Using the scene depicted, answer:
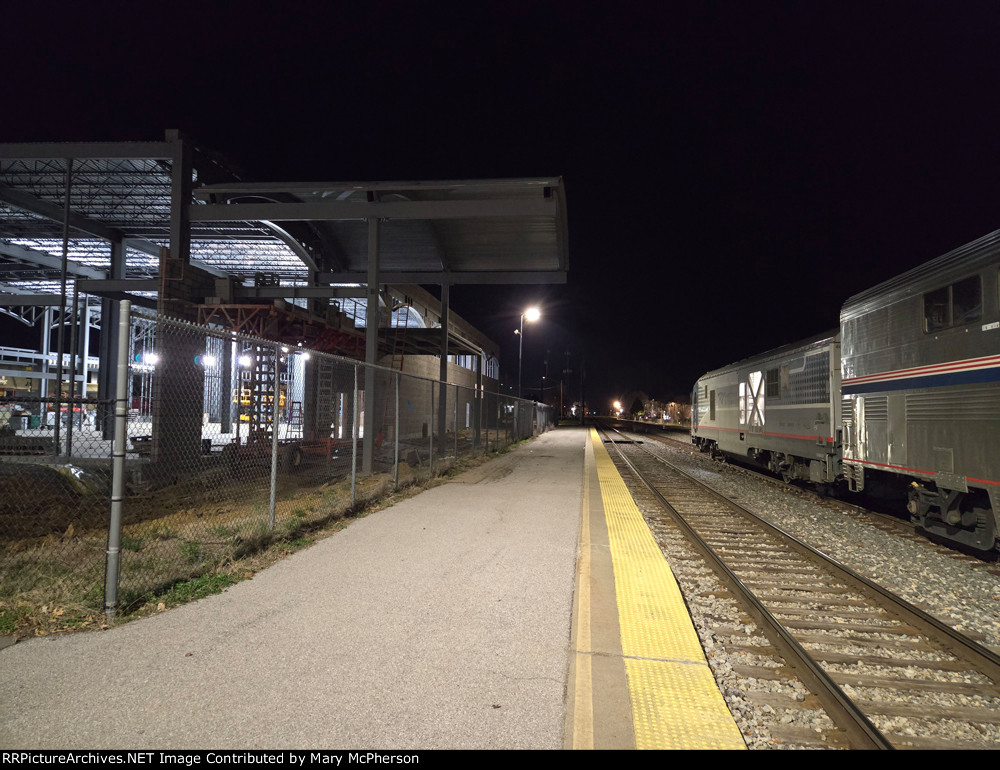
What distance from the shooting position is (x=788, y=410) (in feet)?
39.4

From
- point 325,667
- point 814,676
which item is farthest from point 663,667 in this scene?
point 325,667

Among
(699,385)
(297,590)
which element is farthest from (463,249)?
(297,590)

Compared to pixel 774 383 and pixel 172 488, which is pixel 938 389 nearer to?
pixel 774 383

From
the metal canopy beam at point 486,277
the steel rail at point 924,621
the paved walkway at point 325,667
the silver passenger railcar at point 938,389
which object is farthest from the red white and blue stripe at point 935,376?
the metal canopy beam at point 486,277

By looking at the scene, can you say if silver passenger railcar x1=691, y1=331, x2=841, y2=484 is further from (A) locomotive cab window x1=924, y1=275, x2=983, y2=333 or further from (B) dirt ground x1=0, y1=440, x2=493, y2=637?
(B) dirt ground x1=0, y1=440, x2=493, y2=637

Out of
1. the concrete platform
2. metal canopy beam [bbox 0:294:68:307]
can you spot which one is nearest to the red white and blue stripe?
the concrete platform

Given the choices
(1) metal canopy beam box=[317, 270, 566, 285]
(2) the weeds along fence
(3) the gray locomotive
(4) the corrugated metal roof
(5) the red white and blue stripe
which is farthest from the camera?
(1) metal canopy beam box=[317, 270, 566, 285]

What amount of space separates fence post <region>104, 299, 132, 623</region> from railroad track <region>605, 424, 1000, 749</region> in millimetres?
5022

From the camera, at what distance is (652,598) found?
4875mm

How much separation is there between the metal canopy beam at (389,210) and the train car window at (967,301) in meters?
9.19

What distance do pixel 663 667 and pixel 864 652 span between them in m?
1.86

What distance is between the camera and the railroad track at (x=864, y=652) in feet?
10.1

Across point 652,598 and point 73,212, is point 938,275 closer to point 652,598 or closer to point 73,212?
point 652,598

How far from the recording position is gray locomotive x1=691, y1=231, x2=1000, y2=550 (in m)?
5.91
